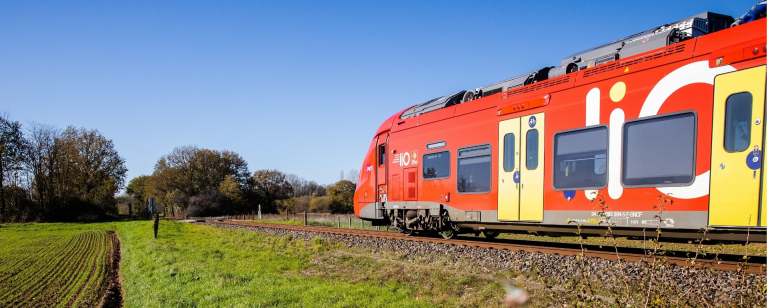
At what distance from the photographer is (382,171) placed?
1398 centimetres

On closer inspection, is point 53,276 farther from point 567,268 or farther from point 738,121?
point 738,121

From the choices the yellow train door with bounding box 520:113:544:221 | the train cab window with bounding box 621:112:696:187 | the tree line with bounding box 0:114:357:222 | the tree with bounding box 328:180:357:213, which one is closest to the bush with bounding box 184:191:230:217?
the tree line with bounding box 0:114:357:222

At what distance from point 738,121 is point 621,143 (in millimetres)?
1600

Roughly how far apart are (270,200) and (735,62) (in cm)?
7006

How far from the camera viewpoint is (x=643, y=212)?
702cm

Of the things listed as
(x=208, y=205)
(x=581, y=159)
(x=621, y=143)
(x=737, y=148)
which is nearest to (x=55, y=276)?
(x=581, y=159)

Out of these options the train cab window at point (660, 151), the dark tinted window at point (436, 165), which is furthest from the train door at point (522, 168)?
the dark tinted window at point (436, 165)

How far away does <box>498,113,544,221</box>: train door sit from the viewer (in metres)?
8.77

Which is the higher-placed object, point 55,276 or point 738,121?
point 738,121

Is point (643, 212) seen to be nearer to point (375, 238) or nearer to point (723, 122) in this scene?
point (723, 122)

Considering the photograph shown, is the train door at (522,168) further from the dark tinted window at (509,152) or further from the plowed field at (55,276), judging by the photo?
the plowed field at (55,276)

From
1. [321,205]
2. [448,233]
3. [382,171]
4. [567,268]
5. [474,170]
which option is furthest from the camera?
[321,205]

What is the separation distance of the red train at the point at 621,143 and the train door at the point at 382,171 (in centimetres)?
198

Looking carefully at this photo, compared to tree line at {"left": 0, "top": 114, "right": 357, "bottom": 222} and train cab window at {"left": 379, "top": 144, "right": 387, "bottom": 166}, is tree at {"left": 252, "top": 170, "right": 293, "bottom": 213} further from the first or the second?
train cab window at {"left": 379, "top": 144, "right": 387, "bottom": 166}
